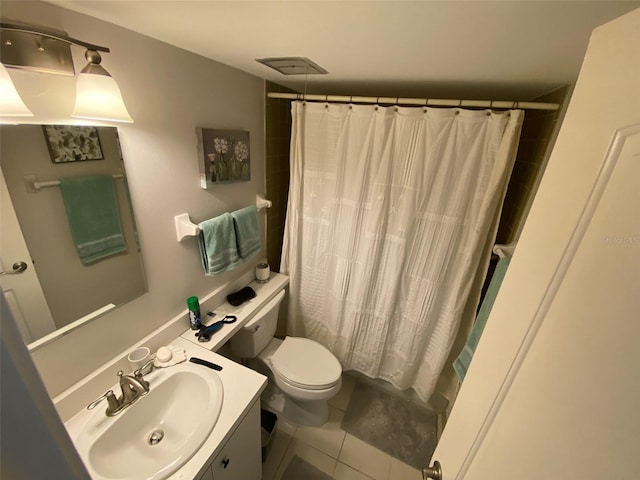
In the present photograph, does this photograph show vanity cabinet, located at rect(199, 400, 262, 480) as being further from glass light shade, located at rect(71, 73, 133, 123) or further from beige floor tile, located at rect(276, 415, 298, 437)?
glass light shade, located at rect(71, 73, 133, 123)

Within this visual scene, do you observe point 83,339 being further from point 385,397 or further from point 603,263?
point 385,397

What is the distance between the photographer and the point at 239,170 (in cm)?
150

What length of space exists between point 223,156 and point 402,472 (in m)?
2.15

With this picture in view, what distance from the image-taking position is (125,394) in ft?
3.34

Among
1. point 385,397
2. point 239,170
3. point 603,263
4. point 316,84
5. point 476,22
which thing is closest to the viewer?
point 603,263

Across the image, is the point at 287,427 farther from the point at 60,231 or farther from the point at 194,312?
the point at 60,231

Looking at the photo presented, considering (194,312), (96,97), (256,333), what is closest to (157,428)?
(194,312)

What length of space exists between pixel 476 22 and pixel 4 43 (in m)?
1.15

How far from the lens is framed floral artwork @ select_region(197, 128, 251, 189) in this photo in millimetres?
1264

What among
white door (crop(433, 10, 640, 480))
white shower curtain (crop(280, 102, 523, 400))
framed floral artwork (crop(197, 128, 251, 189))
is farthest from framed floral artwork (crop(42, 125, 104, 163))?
white door (crop(433, 10, 640, 480))

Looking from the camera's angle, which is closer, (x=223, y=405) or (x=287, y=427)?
(x=223, y=405)

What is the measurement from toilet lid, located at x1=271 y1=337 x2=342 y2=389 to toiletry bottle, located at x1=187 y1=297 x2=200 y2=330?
1.90 ft

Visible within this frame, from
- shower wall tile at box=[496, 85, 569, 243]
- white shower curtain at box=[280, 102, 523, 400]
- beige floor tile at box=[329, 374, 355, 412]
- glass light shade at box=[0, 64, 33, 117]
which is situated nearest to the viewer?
glass light shade at box=[0, 64, 33, 117]

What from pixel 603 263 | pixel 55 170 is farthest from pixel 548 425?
pixel 55 170
